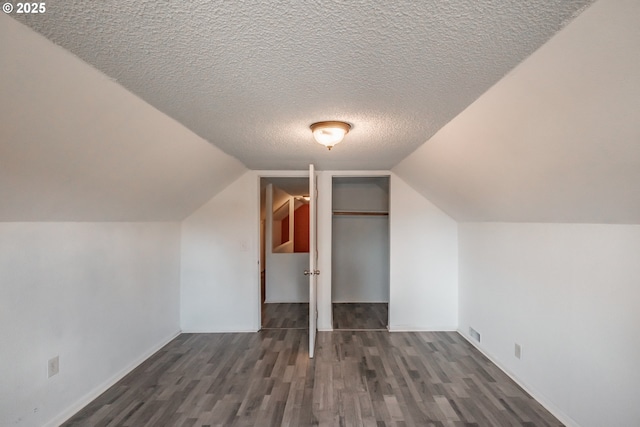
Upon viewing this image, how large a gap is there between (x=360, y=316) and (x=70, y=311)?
365cm

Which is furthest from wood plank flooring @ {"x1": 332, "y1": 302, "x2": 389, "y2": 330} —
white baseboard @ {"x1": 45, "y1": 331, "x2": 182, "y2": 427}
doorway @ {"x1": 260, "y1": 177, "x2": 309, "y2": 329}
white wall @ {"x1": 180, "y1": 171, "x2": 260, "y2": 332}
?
white baseboard @ {"x1": 45, "y1": 331, "x2": 182, "y2": 427}

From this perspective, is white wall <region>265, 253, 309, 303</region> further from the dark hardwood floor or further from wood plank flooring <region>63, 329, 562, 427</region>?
wood plank flooring <region>63, 329, 562, 427</region>

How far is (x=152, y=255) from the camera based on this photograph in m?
3.66

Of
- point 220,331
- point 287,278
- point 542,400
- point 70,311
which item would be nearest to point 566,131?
point 542,400

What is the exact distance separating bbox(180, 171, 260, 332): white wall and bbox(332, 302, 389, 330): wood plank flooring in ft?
4.09

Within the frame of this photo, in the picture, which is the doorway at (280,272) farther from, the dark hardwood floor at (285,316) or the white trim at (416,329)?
the white trim at (416,329)

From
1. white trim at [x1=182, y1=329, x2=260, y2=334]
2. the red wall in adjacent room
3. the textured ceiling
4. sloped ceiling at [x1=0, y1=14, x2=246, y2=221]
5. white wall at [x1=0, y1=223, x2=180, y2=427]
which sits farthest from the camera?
the red wall in adjacent room

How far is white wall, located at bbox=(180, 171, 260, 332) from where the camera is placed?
4.36m

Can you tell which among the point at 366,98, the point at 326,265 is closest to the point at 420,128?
the point at 366,98

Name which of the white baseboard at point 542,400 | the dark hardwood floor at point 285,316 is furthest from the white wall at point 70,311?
the white baseboard at point 542,400

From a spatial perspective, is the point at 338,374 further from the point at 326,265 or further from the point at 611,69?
the point at 611,69

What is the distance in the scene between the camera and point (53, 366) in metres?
2.34

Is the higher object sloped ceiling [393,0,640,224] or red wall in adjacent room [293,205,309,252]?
sloped ceiling [393,0,640,224]

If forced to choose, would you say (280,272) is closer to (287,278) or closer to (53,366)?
(287,278)
